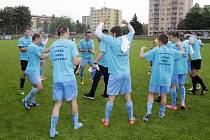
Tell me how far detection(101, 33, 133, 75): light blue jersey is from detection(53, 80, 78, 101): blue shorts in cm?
111

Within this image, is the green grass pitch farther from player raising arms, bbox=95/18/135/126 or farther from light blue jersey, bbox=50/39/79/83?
light blue jersey, bbox=50/39/79/83

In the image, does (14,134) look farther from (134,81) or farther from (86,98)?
(134,81)

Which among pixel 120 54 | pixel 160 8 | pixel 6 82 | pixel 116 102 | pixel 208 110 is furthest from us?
pixel 160 8

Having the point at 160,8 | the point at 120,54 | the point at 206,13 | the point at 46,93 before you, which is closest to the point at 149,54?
the point at 120,54

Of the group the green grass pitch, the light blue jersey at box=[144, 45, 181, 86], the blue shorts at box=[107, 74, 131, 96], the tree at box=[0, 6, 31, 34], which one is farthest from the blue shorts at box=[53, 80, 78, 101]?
the tree at box=[0, 6, 31, 34]

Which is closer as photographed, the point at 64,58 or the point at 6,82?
the point at 64,58

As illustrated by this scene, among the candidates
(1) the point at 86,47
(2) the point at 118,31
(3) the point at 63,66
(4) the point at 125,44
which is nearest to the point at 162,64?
(4) the point at 125,44

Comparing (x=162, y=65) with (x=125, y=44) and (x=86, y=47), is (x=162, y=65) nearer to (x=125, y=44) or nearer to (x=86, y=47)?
(x=125, y=44)

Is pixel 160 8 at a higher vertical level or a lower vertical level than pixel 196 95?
higher

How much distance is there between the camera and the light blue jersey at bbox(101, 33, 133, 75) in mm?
7539

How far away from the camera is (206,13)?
3935 inches

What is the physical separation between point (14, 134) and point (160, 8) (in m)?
159

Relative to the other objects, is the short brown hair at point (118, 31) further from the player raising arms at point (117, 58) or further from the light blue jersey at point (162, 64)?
the light blue jersey at point (162, 64)

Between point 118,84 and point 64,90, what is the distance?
1360 mm
